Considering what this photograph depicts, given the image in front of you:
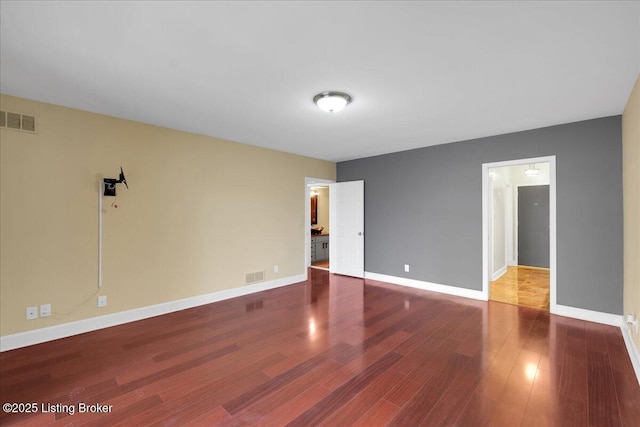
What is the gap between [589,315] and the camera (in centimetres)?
363

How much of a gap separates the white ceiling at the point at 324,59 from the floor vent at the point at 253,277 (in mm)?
2635

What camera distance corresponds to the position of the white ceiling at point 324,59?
5.73 ft

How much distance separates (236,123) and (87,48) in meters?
1.84

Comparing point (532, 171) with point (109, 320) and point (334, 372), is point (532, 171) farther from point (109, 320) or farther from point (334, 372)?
point (109, 320)

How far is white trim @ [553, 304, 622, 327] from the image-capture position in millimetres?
3459

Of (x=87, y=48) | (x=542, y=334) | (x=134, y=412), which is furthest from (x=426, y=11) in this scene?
(x=542, y=334)

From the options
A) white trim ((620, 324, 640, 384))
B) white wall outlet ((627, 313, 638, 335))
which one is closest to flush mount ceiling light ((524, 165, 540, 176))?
white trim ((620, 324, 640, 384))

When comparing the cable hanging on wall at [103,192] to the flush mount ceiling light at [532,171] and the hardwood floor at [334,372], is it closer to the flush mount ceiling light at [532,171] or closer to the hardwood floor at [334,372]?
the hardwood floor at [334,372]

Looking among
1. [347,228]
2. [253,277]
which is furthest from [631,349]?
[253,277]

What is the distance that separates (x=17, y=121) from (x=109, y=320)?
237 centimetres

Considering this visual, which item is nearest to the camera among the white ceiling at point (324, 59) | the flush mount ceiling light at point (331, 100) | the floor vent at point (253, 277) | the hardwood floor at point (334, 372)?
the white ceiling at point (324, 59)

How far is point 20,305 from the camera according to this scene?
2953 millimetres

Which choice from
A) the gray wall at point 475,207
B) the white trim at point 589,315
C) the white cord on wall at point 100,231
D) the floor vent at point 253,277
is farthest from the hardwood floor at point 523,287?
the white cord on wall at point 100,231

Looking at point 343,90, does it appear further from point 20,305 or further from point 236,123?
point 20,305
